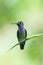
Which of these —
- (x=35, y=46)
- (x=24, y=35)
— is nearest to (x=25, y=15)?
(x=35, y=46)

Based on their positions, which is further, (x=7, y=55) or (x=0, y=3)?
(x=7, y=55)

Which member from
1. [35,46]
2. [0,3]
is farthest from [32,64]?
[0,3]

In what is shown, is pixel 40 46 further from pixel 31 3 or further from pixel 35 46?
pixel 31 3

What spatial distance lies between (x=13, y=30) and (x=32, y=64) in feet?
2.31

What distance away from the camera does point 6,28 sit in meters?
3.61

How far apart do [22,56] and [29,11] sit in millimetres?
854

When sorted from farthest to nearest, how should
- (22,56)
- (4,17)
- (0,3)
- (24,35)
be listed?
(22,56)
(4,17)
(0,3)
(24,35)

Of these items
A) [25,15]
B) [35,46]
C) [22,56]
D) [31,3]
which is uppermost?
[31,3]

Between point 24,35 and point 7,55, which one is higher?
point 24,35

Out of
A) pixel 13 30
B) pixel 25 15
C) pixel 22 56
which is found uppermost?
pixel 25 15

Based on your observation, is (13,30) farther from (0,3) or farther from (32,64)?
(0,3)

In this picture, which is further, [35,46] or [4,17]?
[35,46]

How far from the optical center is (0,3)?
2.82 metres

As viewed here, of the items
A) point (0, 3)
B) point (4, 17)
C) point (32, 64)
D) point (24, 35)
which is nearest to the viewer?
point (24, 35)
